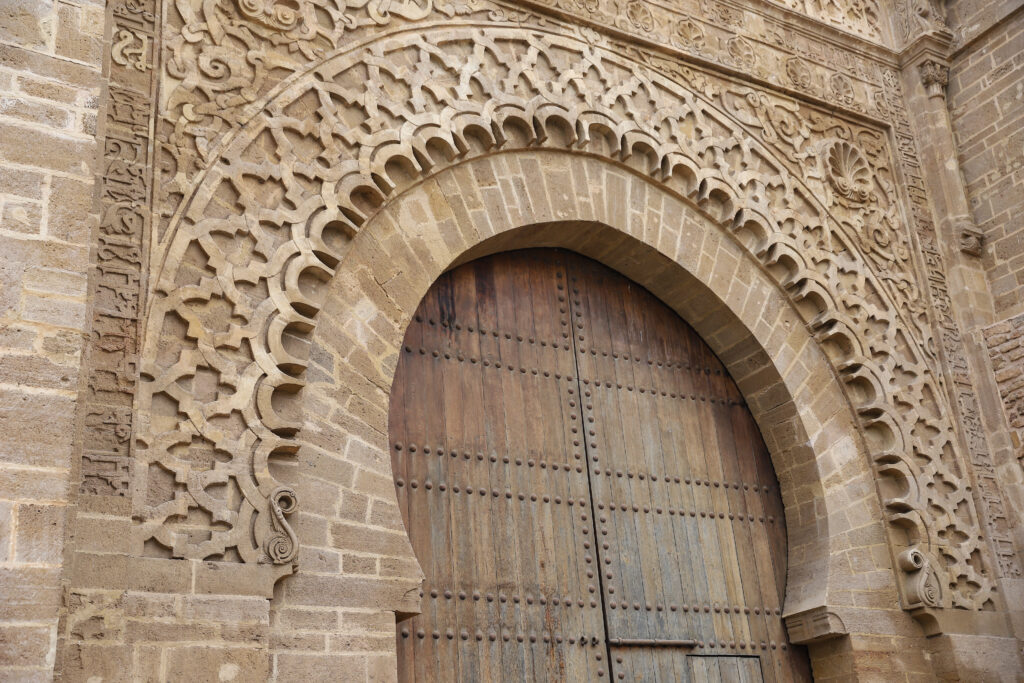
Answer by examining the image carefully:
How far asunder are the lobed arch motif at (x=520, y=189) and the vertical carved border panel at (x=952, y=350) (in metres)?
0.12

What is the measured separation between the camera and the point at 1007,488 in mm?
6543

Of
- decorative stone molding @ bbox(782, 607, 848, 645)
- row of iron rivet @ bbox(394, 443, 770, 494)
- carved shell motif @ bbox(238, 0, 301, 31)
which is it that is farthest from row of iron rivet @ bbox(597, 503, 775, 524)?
carved shell motif @ bbox(238, 0, 301, 31)

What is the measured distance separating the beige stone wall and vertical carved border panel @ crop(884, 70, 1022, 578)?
5.15 meters

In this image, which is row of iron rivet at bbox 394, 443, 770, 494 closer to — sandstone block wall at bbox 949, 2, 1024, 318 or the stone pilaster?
the stone pilaster

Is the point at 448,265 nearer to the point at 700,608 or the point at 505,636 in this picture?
the point at 505,636

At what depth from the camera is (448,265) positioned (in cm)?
534

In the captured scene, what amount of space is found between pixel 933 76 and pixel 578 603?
4.64 m

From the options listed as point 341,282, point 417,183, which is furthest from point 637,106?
point 341,282

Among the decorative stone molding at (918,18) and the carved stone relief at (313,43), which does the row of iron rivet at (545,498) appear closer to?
the carved stone relief at (313,43)

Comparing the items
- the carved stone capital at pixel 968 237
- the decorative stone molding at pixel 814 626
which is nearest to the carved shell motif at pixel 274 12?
the decorative stone molding at pixel 814 626

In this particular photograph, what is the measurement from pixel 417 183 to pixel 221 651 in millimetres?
2462

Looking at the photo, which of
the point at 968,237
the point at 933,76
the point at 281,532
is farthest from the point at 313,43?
the point at 933,76

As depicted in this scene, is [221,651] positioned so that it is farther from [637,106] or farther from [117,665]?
[637,106]

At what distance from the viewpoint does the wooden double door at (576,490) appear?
513cm
